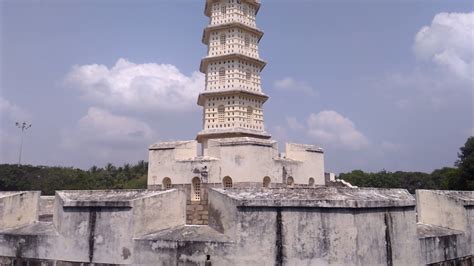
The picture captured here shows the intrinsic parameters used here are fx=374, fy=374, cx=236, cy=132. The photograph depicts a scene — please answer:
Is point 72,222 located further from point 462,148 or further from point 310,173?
point 462,148

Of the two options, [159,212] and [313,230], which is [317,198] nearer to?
[313,230]

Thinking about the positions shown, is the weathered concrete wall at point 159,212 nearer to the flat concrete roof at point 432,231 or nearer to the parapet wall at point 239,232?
the parapet wall at point 239,232

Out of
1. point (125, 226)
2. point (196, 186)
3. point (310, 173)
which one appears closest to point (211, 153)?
A: point (196, 186)

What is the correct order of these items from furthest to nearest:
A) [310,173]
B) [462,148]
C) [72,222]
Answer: [462,148], [310,173], [72,222]

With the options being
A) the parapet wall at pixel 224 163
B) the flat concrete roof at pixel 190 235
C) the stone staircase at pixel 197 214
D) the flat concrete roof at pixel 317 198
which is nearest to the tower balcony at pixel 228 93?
the parapet wall at pixel 224 163

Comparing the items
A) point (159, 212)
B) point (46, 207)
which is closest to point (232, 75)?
point (159, 212)

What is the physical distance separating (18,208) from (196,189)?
579cm

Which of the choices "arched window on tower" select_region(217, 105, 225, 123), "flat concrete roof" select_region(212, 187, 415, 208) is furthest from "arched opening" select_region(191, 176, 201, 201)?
"flat concrete roof" select_region(212, 187, 415, 208)

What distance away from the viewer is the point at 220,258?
27.3ft

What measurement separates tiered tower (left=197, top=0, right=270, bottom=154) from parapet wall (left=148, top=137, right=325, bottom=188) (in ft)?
5.69

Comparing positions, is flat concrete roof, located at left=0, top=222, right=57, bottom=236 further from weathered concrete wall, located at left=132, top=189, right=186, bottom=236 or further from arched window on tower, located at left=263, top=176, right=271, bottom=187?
arched window on tower, located at left=263, top=176, right=271, bottom=187

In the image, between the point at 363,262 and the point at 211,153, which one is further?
the point at 211,153

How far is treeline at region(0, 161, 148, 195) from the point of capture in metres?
39.5

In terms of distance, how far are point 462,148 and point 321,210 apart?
29.5m
